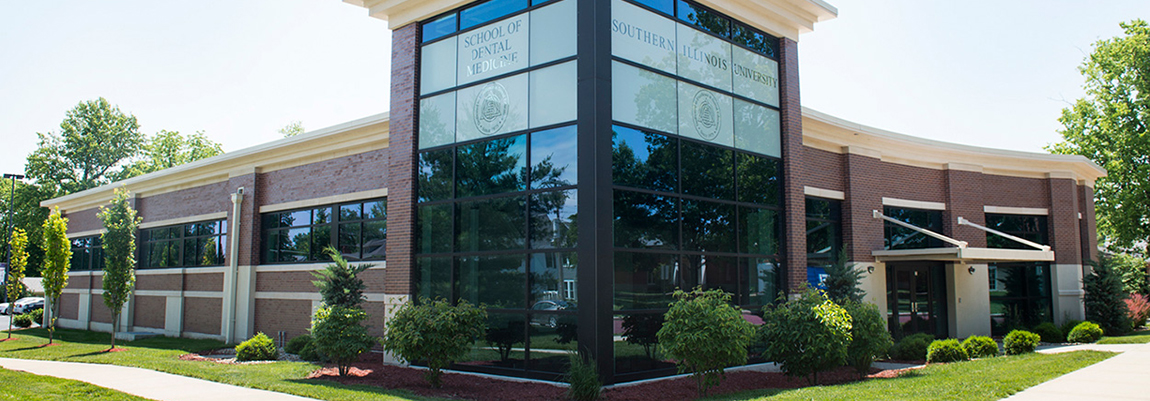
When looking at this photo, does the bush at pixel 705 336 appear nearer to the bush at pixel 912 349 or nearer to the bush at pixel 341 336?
the bush at pixel 341 336

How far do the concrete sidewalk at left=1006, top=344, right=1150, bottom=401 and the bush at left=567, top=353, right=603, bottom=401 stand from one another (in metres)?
5.63

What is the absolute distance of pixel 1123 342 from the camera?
1852 cm

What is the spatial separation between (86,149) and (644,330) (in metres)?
62.0

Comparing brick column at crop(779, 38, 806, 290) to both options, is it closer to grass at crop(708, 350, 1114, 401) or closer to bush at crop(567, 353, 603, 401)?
grass at crop(708, 350, 1114, 401)

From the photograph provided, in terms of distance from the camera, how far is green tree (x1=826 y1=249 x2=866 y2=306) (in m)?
17.6

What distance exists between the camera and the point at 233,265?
71.8ft

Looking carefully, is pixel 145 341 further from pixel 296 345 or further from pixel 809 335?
pixel 809 335

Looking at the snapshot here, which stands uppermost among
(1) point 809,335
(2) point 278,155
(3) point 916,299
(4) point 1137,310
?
(2) point 278,155

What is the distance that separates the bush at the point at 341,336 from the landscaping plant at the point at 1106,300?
876 inches

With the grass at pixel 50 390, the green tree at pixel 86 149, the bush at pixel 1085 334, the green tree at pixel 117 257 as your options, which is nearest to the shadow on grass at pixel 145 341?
the green tree at pixel 117 257

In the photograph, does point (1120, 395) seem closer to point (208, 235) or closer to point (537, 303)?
point (537, 303)

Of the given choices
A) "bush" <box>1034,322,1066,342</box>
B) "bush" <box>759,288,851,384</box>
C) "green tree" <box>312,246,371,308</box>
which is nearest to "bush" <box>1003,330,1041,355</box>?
"bush" <box>1034,322,1066,342</box>

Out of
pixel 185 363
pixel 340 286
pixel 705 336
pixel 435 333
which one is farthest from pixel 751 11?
pixel 185 363

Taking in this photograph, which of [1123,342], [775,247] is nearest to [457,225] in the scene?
[775,247]
